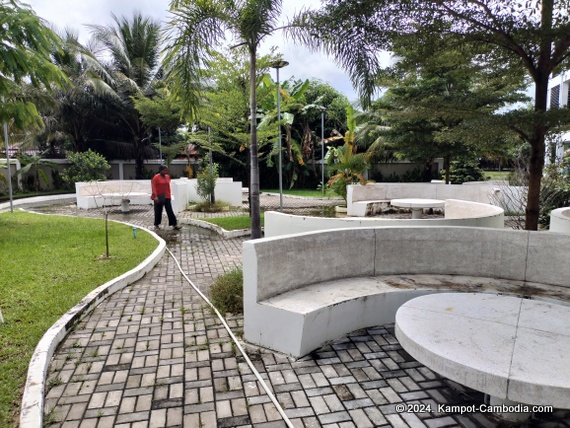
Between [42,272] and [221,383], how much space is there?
14.3 ft

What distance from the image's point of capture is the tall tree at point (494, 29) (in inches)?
210

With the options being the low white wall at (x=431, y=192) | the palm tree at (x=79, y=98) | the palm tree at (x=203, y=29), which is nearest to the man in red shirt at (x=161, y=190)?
the palm tree at (x=203, y=29)

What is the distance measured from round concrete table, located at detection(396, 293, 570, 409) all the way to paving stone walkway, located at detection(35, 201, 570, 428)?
49 cm

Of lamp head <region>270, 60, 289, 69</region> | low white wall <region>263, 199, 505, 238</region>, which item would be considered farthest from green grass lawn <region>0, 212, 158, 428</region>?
lamp head <region>270, 60, 289, 69</region>

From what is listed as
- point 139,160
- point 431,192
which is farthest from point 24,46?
point 139,160

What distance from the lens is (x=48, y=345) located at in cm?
388

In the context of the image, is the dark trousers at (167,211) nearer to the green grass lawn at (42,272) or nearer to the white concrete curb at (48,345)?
the green grass lawn at (42,272)

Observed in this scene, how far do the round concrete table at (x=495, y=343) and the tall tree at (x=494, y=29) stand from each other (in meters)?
3.02

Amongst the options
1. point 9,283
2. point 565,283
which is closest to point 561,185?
point 565,283

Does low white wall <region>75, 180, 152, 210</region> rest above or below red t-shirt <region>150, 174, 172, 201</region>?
below

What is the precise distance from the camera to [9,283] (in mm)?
5750

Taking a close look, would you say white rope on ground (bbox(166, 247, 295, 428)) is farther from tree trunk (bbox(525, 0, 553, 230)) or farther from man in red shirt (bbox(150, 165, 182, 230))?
man in red shirt (bbox(150, 165, 182, 230))

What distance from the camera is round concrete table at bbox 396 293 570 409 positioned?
98.6 inches

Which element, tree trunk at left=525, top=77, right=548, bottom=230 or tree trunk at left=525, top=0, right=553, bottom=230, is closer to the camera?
tree trunk at left=525, top=0, right=553, bottom=230
